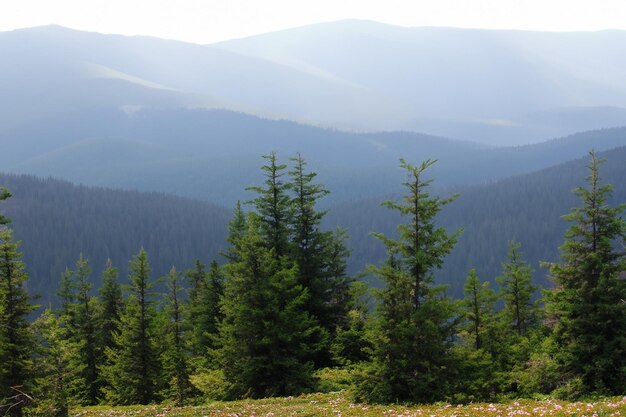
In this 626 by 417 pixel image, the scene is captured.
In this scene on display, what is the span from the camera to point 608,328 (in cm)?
2453

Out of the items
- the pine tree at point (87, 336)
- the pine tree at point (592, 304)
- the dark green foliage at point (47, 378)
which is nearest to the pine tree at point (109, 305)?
the pine tree at point (87, 336)

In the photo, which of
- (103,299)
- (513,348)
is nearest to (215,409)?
(513,348)

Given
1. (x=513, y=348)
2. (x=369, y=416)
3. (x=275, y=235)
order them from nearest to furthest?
(x=369, y=416) → (x=513, y=348) → (x=275, y=235)

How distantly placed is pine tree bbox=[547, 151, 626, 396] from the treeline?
0.06 m

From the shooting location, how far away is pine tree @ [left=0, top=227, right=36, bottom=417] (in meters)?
26.5

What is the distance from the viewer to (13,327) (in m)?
27.2

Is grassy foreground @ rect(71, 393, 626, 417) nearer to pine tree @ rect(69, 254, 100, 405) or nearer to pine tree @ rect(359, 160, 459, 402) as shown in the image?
pine tree @ rect(359, 160, 459, 402)

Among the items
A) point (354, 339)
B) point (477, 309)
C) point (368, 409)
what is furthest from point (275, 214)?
point (368, 409)

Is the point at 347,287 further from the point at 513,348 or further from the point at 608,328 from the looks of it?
the point at 608,328

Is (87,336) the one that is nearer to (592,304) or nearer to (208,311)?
(208,311)

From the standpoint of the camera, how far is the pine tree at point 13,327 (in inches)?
1045

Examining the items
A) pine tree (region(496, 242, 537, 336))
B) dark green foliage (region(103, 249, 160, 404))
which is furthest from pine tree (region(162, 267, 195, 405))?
Answer: pine tree (region(496, 242, 537, 336))

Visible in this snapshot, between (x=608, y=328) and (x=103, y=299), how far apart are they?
40804 millimetres

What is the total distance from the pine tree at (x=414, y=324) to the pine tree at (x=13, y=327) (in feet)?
48.8
